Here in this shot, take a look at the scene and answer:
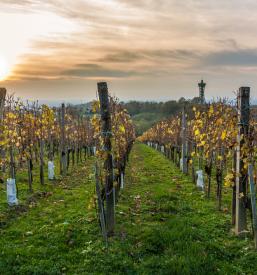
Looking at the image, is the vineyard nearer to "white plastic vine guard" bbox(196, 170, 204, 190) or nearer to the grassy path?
the grassy path

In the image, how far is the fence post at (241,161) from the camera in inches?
333

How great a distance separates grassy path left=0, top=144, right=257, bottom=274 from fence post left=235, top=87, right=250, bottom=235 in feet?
1.40

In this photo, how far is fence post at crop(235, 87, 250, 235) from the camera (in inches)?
333

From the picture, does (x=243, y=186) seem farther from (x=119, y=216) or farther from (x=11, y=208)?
(x=11, y=208)

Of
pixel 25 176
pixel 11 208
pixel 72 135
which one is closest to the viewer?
pixel 11 208

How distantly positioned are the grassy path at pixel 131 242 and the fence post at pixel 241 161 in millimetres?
428

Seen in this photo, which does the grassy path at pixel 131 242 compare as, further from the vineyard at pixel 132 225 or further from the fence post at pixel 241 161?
the fence post at pixel 241 161

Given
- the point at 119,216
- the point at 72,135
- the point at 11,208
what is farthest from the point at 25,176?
the point at 72,135

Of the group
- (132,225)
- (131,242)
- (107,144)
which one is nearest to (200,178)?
(132,225)

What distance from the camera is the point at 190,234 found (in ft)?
26.5

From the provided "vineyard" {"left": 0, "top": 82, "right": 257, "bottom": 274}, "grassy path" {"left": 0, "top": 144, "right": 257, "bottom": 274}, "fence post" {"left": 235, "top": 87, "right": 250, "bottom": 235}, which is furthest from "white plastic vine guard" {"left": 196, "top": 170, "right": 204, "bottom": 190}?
"fence post" {"left": 235, "top": 87, "right": 250, "bottom": 235}

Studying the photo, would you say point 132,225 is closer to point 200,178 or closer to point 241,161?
point 241,161

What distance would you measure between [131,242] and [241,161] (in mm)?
3129

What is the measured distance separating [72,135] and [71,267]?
73.3 feet
